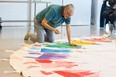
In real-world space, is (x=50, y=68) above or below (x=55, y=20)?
below

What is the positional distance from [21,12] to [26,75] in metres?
6.35

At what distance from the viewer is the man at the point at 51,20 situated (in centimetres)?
420

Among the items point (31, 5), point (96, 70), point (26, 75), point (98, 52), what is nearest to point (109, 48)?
point (98, 52)

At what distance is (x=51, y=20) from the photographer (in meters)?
4.50

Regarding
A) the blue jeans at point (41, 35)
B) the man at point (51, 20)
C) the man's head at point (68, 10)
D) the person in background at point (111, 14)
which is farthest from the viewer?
the person in background at point (111, 14)

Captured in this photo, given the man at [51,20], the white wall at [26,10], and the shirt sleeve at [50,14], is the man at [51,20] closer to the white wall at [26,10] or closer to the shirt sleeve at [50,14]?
the shirt sleeve at [50,14]

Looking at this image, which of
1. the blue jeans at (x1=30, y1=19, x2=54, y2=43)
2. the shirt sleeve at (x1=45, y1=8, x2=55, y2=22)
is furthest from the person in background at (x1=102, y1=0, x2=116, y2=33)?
the shirt sleeve at (x1=45, y1=8, x2=55, y2=22)

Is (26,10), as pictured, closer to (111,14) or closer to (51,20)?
(111,14)

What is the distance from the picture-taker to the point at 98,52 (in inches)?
157

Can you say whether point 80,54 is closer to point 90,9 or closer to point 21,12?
point 21,12

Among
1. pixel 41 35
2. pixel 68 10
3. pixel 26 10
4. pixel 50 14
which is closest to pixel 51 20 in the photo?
pixel 50 14

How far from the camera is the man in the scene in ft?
13.8

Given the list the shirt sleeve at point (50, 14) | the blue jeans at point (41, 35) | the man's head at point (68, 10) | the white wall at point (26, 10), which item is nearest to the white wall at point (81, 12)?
the white wall at point (26, 10)

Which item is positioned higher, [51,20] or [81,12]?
[81,12]
